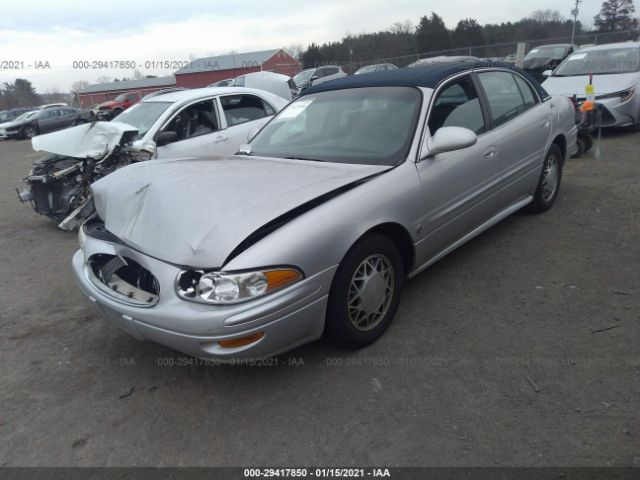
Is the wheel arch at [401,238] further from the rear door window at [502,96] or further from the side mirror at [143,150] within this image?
the side mirror at [143,150]

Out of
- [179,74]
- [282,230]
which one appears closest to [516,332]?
[282,230]

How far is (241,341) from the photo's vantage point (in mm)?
2334

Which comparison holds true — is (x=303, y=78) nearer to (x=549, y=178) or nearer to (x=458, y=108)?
(x=549, y=178)

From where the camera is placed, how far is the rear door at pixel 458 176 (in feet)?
10.7

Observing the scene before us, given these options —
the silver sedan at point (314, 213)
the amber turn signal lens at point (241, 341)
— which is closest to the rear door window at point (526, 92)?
the silver sedan at point (314, 213)

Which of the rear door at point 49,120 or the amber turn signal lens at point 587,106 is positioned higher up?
the amber turn signal lens at point 587,106

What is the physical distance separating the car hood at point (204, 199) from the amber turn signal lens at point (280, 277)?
0.23 metres

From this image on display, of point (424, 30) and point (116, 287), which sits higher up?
point (424, 30)

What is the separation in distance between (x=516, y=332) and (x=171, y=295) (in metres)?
Answer: 2.12

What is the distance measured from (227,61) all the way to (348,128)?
52965mm

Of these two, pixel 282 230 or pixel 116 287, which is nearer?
pixel 282 230

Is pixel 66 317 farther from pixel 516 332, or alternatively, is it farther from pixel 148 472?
pixel 516 332

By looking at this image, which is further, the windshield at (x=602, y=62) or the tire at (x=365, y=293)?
the windshield at (x=602, y=62)

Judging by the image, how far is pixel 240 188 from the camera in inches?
111
